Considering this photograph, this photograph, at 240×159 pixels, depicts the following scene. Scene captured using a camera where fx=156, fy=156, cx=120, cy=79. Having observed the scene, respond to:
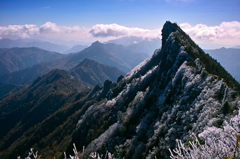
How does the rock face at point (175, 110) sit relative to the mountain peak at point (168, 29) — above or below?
below

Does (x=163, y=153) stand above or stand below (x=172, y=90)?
below

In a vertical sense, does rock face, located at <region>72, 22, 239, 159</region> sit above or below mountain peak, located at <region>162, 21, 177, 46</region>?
below

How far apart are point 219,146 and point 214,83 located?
113ft

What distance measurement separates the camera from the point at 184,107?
41250mm

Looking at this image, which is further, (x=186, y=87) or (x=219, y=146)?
(x=186, y=87)

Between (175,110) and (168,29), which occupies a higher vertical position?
(168,29)

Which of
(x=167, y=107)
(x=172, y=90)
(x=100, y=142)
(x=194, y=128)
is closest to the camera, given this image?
(x=194, y=128)

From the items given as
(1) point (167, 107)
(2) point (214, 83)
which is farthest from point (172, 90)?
(2) point (214, 83)

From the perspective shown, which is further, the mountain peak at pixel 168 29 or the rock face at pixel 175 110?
the mountain peak at pixel 168 29

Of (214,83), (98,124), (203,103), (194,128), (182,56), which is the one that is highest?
(182,56)

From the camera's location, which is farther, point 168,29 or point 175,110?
point 168,29

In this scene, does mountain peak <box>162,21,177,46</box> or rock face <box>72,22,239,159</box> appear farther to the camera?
mountain peak <box>162,21,177,46</box>

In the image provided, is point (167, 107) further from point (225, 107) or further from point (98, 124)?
point (98, 124)

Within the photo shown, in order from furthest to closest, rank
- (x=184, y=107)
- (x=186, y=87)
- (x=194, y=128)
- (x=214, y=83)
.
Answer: (x=186, y=87), (x=184, y=107), (x=214, y=83), (x=194, y=128)
